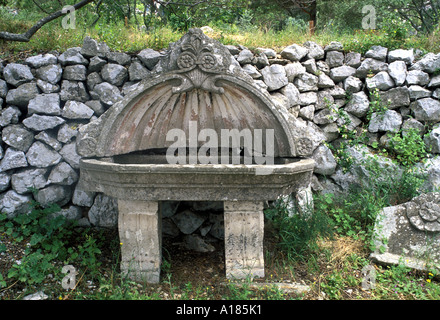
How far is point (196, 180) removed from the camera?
240cm

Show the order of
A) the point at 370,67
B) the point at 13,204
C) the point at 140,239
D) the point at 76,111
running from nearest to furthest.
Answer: the point at 140,239 < the point at 13,204 < the point at 76,111 < the point at 370,67

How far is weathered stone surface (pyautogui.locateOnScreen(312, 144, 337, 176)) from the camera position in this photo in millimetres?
3834

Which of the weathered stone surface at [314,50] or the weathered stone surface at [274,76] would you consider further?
the weathered stone surface at [314,50]

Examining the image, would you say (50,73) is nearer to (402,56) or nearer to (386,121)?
(386,121)

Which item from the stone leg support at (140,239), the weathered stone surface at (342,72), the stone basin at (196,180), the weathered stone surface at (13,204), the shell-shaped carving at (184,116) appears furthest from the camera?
the weathered stone surface at (342,72)

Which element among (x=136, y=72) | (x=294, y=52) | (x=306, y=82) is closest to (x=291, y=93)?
(x=306, y=82)

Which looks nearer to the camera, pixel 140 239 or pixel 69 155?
pixel 140 239

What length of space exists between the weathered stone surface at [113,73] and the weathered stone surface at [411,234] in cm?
292

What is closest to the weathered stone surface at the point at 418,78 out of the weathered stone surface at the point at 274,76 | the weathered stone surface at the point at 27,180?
the weathered stone surface at the point at 274,76

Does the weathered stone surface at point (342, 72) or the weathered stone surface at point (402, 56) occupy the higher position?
the weathered stone surface at point (402, 56)

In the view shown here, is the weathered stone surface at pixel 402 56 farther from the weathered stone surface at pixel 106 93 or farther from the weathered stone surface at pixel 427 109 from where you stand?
the weathered stone surface at pixel 106 93

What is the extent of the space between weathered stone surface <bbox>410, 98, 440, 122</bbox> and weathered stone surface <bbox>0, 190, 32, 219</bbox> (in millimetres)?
4259

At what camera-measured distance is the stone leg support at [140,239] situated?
2604 mm

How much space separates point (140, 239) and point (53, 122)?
1.69 meters
